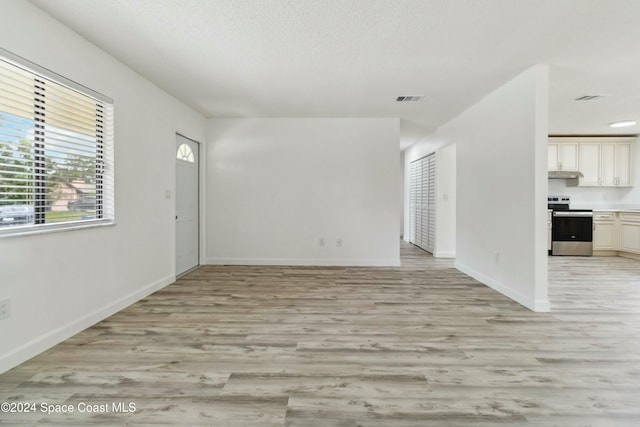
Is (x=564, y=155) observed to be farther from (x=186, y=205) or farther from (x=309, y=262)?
(x=186, y=205)

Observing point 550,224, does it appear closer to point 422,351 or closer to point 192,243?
point 422,351

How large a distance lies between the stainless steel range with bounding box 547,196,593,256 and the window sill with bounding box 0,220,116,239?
7365 mm

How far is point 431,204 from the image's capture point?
20.5 ft

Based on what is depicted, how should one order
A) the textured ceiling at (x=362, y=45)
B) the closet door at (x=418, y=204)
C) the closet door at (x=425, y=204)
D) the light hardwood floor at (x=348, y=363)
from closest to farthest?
the light hardwood floor at (x=348, y=363), the textured ceiling at (x=362, y=45), the closet door at (x=425, y=204), the closet door at (x=418, y=204)

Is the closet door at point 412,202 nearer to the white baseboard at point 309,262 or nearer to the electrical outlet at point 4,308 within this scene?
the white baseboard at point 309,262

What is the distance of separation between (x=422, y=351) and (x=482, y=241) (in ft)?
8.02

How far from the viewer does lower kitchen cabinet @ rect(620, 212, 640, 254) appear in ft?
18.3

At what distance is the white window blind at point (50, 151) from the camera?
6.46 ft

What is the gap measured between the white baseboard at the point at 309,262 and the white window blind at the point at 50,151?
7.76 ft

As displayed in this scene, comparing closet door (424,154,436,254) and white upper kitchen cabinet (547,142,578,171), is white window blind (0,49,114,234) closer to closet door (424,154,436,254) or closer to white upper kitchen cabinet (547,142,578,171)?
closet door (424,154,436,254)

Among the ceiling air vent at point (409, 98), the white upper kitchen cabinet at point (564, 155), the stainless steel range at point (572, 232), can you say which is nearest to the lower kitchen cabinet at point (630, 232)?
the stainless steel range at point (572, 232)

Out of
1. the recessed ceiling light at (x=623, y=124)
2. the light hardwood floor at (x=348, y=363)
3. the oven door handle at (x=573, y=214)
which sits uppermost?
the recessed ceiling light at (x=623, y=124)

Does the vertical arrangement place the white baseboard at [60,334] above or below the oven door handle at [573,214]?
below

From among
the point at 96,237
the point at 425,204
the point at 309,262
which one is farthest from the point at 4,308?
the point at 425,204
